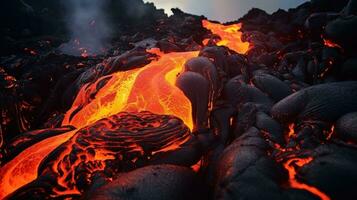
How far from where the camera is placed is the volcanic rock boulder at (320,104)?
3.97m

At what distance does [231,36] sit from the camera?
12125mm

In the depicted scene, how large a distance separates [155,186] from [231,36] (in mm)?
9961

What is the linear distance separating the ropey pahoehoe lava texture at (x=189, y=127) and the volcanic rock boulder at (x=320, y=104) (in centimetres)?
2

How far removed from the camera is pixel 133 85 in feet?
20.2

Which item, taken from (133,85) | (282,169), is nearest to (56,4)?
(133,85)

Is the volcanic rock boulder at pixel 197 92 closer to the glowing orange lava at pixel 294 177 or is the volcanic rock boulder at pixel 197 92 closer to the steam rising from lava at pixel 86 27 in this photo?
the glowing orange lava at pixel 294 177

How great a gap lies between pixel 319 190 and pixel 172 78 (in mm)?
4155

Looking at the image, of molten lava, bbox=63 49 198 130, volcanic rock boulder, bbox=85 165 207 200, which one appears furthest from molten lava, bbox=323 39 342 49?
volcanic rock boulder, bbox=85 165 207 200

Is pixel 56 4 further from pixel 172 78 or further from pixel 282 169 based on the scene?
pixel 282 169

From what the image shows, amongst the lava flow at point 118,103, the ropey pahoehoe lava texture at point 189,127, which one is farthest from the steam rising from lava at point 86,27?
the lava flow at point 118,103

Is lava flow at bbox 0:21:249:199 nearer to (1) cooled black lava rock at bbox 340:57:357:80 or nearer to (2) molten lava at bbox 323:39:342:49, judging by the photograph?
(2) molten lava at bbox 323:39:342:49

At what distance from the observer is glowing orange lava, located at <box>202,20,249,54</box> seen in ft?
34.9

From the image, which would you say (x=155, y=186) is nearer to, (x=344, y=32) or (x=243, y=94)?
(x=243, y=94)

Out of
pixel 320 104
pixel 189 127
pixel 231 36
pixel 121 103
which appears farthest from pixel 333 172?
pixel 231 36
